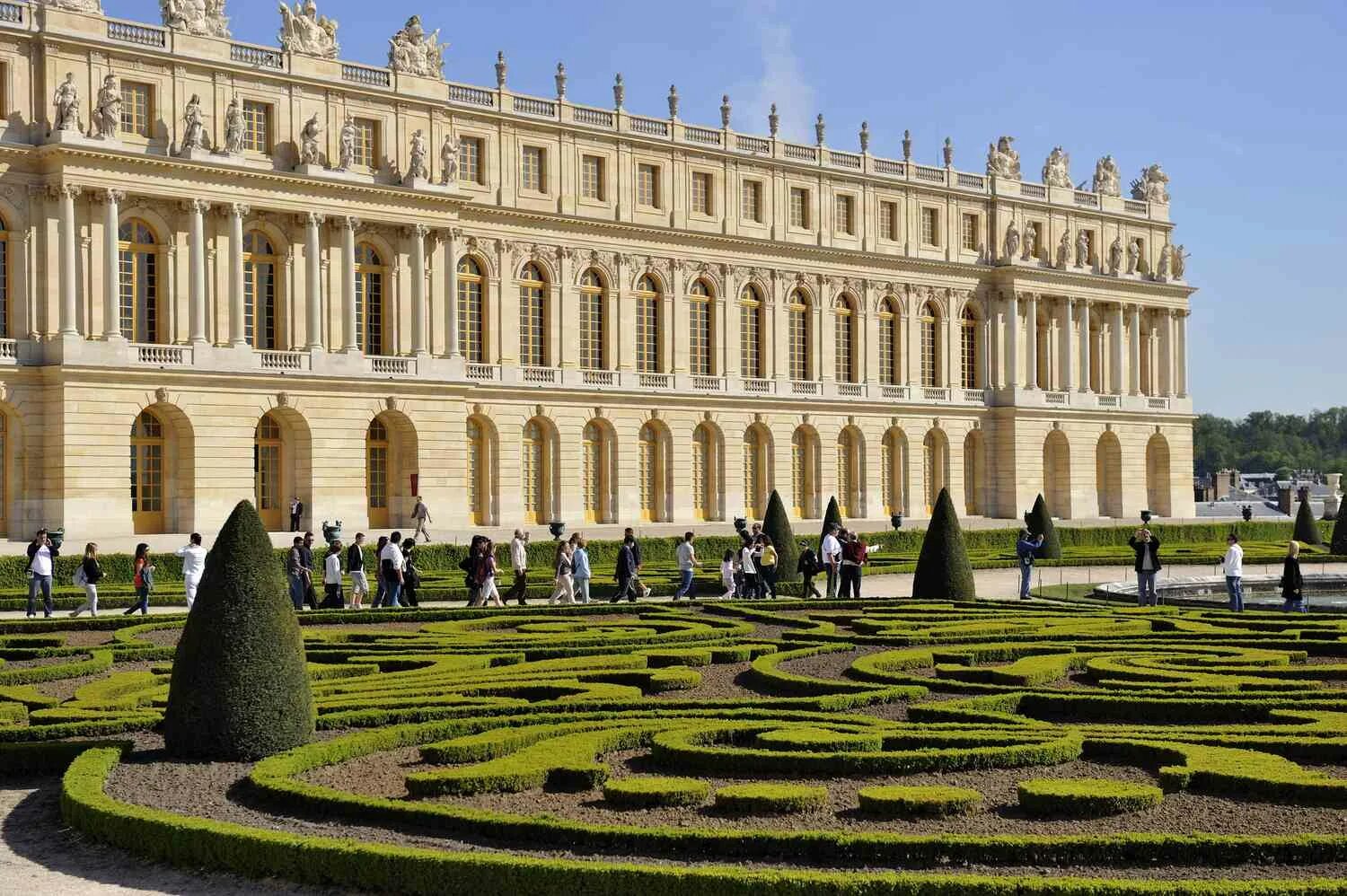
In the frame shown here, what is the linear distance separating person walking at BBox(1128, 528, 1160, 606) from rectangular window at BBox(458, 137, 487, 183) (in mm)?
31341

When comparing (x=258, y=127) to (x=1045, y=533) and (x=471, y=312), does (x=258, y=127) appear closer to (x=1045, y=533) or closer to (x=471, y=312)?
(x=471, y=312)

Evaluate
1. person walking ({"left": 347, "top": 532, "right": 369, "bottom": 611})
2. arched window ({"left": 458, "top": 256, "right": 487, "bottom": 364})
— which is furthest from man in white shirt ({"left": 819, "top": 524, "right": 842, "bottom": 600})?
arched window ({"left": 458, "top": 256, "right": 487, "bottom": 364})

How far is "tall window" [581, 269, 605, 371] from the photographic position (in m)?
59.6

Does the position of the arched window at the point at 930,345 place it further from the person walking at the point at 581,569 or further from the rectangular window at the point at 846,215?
the person walking at the point at 581,569

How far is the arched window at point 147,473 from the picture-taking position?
156 feet

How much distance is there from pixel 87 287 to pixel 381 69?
12283 mm

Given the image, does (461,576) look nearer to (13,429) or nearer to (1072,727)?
(13,429)

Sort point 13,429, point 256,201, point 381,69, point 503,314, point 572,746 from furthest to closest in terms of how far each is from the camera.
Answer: point 503,314, point 381,69, point 256,201, point 13,429, point 572,746

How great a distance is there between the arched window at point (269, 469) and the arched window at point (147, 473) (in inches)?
117

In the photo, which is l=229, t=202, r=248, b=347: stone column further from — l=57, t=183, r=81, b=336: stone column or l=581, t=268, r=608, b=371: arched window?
l=581, t=268, r=608, b=371: arched window

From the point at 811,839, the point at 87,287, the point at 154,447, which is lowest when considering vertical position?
the point at 811,839

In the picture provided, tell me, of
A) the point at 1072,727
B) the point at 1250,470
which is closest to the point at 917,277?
the point at 1072,727

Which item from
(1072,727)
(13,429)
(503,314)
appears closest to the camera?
(1072,727)

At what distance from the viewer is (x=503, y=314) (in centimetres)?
5691
